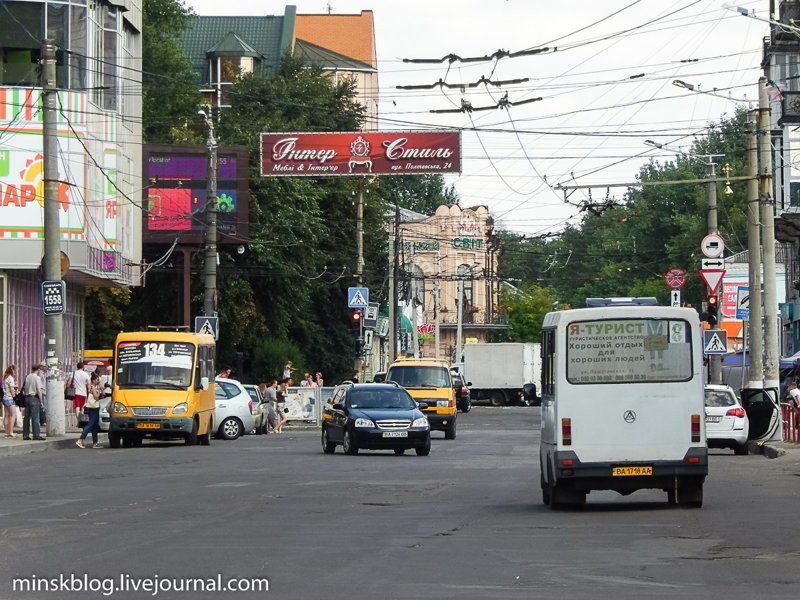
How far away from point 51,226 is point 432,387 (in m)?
12.7

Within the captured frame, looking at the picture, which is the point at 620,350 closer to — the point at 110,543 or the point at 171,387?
the point at 110,543

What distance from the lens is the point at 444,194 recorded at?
142875 mm

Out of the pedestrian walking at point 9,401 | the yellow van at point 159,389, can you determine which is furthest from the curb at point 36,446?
the pedestrian walking at point 9,401

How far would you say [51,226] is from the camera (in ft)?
126

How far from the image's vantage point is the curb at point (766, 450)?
33.7 metres

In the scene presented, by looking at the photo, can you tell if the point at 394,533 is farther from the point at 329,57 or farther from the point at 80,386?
the point at 329,57

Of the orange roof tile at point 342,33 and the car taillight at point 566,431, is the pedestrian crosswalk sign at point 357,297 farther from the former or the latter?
the orange roof tile at point 342,33

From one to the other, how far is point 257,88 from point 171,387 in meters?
40.5

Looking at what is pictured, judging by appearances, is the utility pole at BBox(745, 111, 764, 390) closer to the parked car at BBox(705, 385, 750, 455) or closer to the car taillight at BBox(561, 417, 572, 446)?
the parked car at BBox(705, 385, 750, 455)

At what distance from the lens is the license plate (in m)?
19.0

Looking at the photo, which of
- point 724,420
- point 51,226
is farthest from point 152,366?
point 724,420

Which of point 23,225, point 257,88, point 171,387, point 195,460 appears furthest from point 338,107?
point 195,460

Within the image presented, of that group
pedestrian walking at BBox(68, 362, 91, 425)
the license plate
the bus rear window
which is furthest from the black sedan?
the license plate

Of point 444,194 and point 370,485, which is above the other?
point 444,194
